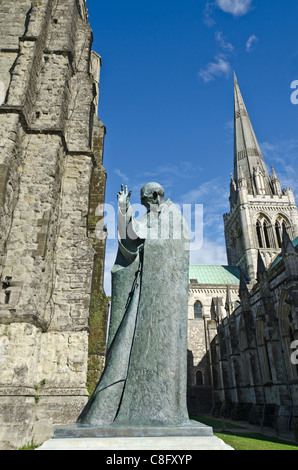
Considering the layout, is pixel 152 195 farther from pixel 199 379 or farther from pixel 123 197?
pixel 199 379

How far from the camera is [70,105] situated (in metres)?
11.0

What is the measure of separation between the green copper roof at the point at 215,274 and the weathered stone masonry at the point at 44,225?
31745 millimetres

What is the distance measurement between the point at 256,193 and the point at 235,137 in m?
12.6

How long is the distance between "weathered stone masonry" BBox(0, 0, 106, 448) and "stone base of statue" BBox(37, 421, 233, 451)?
4716 millimetres

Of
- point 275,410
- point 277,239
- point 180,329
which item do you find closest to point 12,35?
point 180,329

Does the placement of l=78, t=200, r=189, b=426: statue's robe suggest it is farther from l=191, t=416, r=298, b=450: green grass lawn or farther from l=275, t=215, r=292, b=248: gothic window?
l=275, t=215, r=292, b=248: gothic window

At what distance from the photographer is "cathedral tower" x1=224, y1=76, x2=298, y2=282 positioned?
39812 mm

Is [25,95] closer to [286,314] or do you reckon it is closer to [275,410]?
[286,314]

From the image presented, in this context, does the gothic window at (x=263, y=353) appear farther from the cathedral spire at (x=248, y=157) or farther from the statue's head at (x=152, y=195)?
the cathedral spire at (x=248, y=157)

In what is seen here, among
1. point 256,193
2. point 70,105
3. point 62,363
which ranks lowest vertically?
point 62,363

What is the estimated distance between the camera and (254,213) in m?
41.4

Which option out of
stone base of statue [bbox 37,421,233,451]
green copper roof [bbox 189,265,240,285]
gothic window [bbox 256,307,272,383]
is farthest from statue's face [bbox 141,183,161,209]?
green copper roof [bbox 189,265,240,285]

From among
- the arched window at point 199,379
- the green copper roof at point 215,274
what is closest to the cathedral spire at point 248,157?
the green copper roof at point 215,274

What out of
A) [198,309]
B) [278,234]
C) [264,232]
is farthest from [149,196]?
[278,234]
